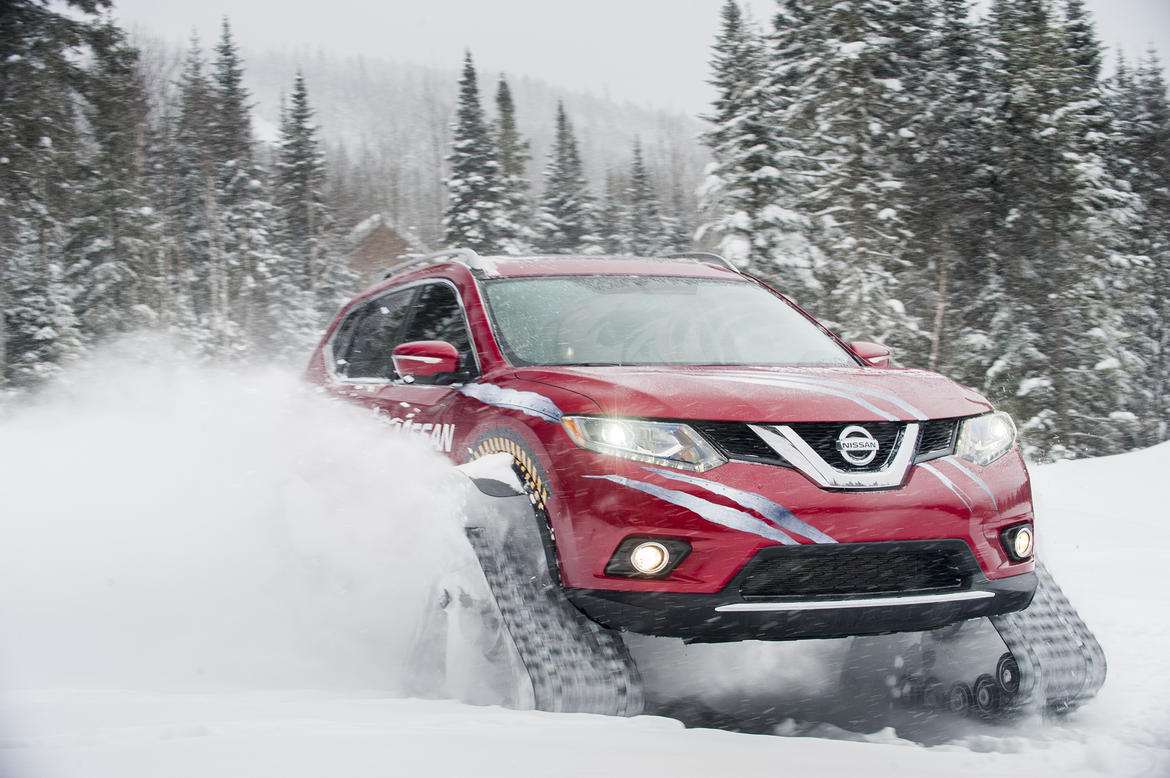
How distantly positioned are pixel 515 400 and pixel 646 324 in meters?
1.03

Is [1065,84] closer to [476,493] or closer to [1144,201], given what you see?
[1144,201]

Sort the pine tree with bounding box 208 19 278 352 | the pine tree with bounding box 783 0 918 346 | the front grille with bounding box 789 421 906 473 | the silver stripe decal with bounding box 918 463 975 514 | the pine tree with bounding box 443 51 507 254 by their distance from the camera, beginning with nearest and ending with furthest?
1. the front grille with bounding box 789 421 906 473
2. the silver stripe decal with bounding box 918 463 975 514
3. the pine tree with bounding box 783 0 918 346
4. the pine tree with bounding box 443 51 507 254
5. the pine tree with bounding box 208 19 278 352

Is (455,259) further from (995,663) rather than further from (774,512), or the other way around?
(995,663)

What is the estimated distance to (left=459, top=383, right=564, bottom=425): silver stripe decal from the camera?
132 inches

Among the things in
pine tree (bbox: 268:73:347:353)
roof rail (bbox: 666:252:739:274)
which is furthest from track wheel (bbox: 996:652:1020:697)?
pine tree (bbox: 268:73:347:353)

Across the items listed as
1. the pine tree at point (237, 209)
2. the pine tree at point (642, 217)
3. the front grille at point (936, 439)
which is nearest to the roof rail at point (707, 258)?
the front grille at point (936, 439)

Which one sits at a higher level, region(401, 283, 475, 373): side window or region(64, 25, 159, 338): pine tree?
region(64, 25, 159, 338): pine tree

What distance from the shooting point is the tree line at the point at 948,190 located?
23531 mm

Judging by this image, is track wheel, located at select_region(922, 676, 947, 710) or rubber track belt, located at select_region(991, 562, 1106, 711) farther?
track wheel, located at select_region(922, 676, 947, 710)

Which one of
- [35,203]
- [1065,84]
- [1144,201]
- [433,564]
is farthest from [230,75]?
[433,564]

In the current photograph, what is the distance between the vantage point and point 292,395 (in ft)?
19.9

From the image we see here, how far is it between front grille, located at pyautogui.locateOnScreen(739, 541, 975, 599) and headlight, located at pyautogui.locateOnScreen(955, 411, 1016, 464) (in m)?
0.39

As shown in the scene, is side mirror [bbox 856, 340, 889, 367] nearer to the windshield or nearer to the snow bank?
the windshield

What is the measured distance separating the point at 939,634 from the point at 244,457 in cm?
367
